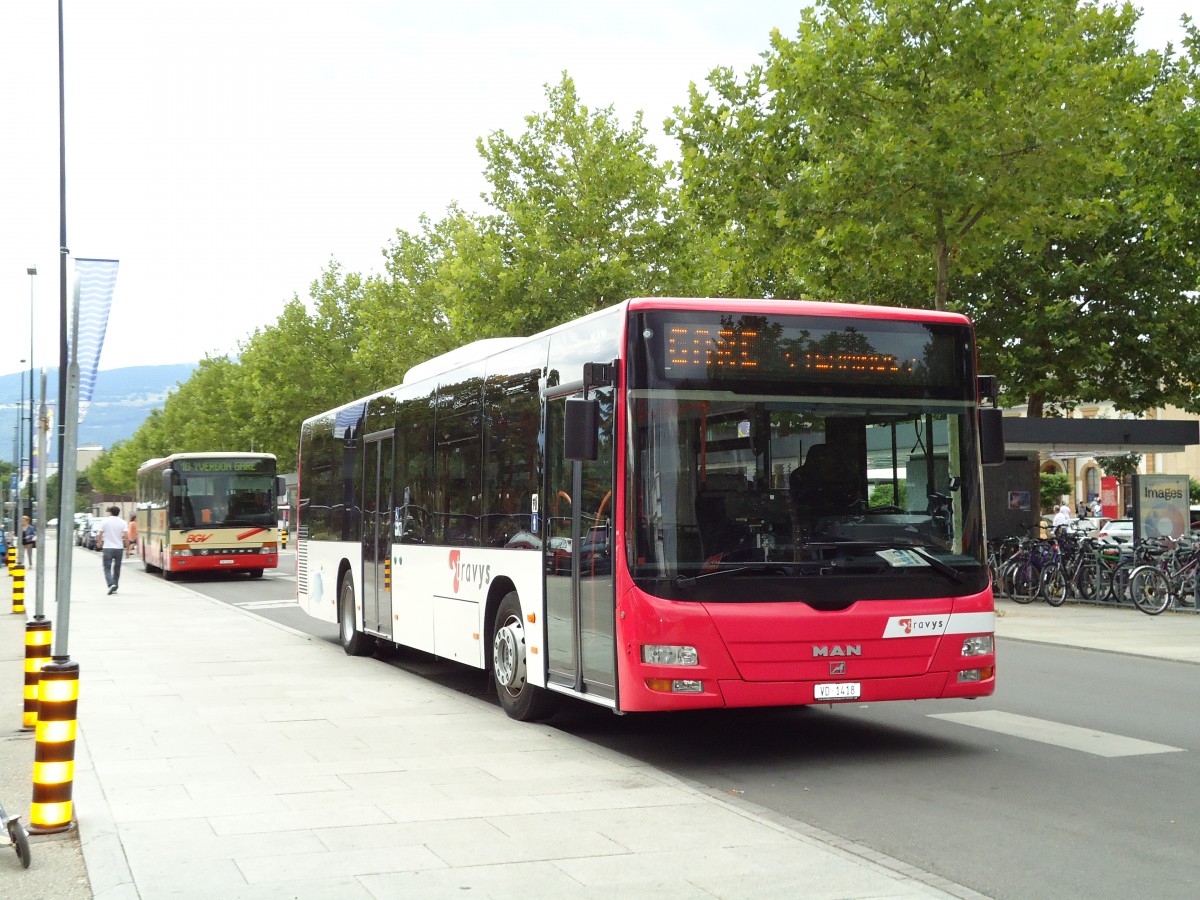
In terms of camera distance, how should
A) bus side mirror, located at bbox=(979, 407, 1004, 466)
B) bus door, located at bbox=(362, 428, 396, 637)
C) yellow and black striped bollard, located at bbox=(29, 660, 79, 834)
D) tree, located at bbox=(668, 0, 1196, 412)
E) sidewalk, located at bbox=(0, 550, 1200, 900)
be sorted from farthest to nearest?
tree, located at bbox=(668, 0, 1196, 412), bus door, located at bbox=(362, 428, 396, 637), bus side mirror, located at bbox=(979, 407, 1004, 466), yellow and black striped bollard, located at bbox=(29, 660, 79, 834), sidewalk, located at bbox=(0, 550, 1200, 900)

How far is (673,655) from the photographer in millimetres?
8492

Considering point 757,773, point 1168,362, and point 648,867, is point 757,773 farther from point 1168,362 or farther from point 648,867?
point 1168,362

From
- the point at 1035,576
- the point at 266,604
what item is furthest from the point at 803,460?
the point at 266,604

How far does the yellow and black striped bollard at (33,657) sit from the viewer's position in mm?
10344

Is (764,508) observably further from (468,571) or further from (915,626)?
(468,571)

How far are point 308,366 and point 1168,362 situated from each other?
43.9m

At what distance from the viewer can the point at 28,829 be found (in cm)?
705

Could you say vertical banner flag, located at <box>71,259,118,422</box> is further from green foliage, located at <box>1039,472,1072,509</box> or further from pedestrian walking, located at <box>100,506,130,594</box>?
green foliage, located at <box>1039,472,1072,509</box>

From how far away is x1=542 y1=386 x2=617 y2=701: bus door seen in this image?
29.4 feet

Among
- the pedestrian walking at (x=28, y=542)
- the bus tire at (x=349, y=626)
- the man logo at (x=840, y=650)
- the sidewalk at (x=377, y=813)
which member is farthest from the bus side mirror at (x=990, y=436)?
the pedestrian walking at (x=28, y=542)

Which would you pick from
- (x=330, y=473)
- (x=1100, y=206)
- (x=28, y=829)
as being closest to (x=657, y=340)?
(x=28, y=829)

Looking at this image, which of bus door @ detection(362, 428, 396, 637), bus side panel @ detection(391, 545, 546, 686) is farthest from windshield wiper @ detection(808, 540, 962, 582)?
bus door @ detection(362, 428, 396, 637)

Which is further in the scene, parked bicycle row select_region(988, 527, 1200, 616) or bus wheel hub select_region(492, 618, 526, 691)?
parked bicycle row select_region(988, 527, 1200, 616)

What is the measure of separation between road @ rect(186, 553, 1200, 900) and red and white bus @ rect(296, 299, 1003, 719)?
1.83 feet
